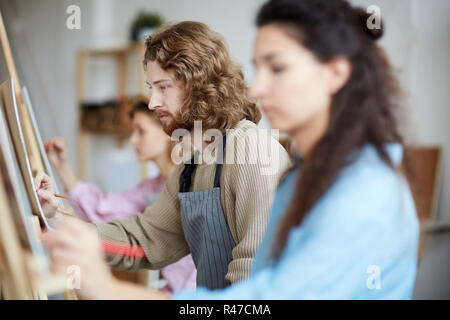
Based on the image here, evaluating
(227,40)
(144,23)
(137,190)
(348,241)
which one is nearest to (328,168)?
(348,241)

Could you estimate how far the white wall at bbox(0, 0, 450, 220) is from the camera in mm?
948

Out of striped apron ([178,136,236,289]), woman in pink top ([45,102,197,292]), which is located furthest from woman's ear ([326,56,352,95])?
woman in pink top ([45,102,197,292])

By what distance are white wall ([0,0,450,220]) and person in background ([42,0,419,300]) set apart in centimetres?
8

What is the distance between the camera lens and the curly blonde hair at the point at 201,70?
33.4 inches

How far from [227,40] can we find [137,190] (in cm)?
92

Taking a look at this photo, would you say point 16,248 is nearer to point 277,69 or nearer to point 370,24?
point 277,69

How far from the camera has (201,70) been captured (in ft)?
2.84

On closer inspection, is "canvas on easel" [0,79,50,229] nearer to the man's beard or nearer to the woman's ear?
the man's beard

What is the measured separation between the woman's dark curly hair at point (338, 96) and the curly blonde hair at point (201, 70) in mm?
356

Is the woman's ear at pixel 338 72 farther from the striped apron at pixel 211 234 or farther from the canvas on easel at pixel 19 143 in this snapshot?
the canvas on easel at pixel 19 143

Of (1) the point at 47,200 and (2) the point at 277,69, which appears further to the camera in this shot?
(1) the point at 47,200

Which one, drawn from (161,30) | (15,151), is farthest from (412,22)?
(15,151)
